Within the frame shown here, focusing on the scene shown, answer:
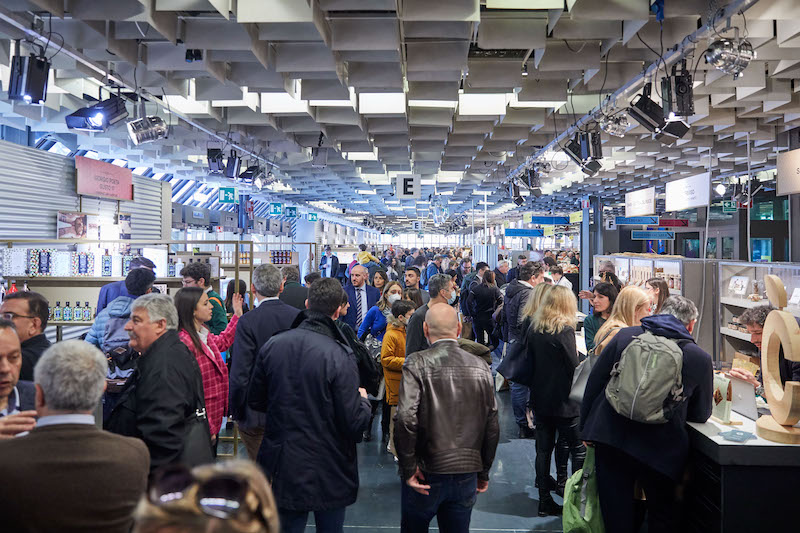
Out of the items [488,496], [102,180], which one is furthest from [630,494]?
[102,180]

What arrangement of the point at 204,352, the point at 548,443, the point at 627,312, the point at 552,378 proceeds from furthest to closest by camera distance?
the point at 548,443 < the point at 552,378 < the point at 627,312 < the point at 204,352

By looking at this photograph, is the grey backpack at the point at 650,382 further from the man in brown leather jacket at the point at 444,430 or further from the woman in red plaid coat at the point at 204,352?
the woman in red plaid coat at the point at 204,352

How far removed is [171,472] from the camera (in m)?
0.87

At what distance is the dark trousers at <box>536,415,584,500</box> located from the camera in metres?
4.21

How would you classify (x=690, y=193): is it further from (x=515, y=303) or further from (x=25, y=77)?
(x=25, y=77)

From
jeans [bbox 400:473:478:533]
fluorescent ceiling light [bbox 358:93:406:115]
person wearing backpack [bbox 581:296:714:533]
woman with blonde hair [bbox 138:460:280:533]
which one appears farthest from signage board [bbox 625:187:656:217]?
woman with blonde hair [bbox 138:460:280:533]

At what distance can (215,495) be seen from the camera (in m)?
0.84

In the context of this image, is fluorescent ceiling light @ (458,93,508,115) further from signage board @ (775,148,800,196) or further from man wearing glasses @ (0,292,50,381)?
man wearing glasses @ (0,292,50,381)

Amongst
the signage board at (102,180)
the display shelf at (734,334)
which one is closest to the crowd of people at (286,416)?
the display shelf at (734,334)

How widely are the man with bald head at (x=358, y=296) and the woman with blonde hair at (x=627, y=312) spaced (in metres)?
3.19

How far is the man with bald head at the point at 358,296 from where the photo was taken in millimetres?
6641

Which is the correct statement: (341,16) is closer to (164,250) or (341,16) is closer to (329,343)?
(329,343)

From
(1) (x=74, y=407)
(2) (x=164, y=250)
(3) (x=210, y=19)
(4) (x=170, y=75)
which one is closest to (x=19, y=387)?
(1) (x=74, y=407)

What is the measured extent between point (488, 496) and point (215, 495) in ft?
13.3
